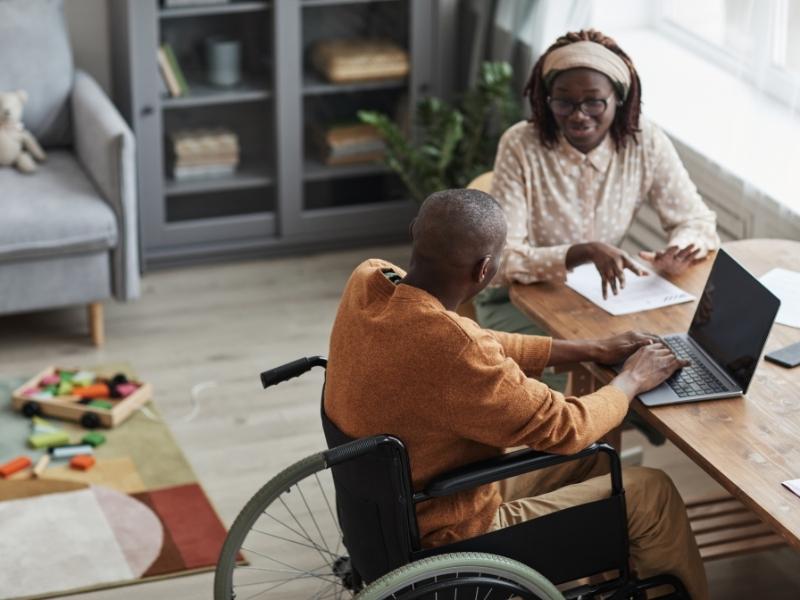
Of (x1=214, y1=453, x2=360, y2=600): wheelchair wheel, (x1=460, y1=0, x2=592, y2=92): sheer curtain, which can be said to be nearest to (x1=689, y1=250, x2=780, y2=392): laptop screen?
(x1=214, y1=453, x2=360, y2=600): wheelchair wheel

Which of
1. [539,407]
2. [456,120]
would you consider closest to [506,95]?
[456,120]

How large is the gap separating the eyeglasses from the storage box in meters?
1.52

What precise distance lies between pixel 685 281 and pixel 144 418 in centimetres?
160

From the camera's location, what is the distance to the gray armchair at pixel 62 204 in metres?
→ 3.84

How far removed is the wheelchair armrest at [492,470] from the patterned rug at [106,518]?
1.06 metres

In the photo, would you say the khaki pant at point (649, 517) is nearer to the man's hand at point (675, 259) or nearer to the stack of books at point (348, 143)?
the man's hand at point (675, 259)

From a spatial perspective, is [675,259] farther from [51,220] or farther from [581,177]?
[51,220]

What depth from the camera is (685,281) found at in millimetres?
2807

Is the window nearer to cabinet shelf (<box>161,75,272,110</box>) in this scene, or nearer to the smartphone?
the smartphone

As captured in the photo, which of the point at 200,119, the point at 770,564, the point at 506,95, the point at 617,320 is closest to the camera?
the point at 617,320

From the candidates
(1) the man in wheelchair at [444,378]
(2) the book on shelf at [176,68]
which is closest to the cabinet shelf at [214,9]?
(2) the book on shelf at [176,68]

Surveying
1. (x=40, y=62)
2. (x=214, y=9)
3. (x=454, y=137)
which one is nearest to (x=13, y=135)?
(x=40, y=62)

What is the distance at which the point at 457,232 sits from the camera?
2070 mm

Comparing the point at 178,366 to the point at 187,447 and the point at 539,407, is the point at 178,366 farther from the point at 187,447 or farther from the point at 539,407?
the point at 539,407
